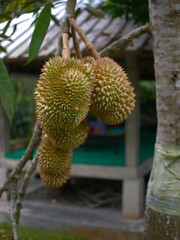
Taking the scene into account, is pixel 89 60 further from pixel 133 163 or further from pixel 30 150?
pixel 133 163

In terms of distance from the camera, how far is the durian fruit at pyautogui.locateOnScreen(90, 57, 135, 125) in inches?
39.8

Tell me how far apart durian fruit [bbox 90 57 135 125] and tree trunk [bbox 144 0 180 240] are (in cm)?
11

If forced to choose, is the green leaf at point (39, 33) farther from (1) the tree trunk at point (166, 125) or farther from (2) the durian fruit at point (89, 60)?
(1) the tree trunk at point (166, 125)

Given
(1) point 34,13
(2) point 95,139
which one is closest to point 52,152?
(1) point 34,13

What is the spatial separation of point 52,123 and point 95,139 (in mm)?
4356

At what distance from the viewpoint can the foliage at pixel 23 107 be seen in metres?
7.84

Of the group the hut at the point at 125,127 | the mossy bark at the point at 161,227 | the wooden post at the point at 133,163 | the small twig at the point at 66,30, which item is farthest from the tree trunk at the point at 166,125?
the wooden post at the point at 133,163

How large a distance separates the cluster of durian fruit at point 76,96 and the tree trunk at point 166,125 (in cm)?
11

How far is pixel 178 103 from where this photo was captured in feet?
3.60

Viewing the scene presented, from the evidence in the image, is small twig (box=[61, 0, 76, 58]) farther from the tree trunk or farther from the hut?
the hut

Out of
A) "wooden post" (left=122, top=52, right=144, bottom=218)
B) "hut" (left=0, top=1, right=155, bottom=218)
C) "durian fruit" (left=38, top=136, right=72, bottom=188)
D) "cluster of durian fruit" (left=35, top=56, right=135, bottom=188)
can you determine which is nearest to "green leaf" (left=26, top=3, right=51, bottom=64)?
"cluster of durian fruit" (left=35, top=56, right=135, bottom=188)

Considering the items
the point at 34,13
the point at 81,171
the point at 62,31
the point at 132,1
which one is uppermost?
the point at 132,1

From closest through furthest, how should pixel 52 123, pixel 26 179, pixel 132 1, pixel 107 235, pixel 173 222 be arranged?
pixel 52 123, pixel 173 222, pixel 26 179, pixel 132 1, pixel 107 235

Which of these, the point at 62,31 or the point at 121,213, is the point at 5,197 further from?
the point at 62,31
